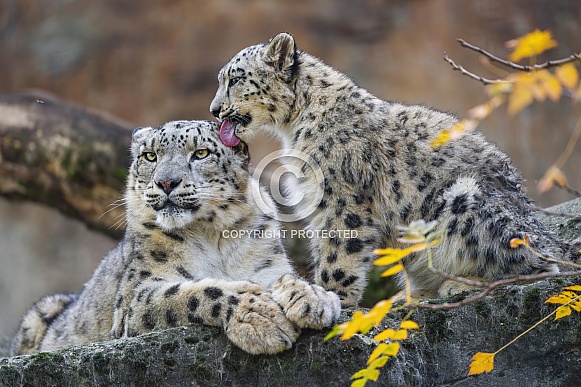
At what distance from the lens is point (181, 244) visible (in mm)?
5871

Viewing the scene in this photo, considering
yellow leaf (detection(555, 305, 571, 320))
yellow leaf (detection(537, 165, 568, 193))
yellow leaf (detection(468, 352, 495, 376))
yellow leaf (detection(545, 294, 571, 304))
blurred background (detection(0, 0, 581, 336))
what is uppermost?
blurred background (detection(0, 0, 581, 336))

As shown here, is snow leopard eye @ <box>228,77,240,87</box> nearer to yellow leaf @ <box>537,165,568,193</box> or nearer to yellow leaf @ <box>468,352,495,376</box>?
yellow leaf @ <box>468,352,495,376</box>

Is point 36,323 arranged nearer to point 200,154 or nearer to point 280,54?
point 200,154

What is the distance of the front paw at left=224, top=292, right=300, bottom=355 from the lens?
14.8 feet

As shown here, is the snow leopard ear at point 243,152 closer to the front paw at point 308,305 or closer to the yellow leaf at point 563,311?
the front paw at point 308,305

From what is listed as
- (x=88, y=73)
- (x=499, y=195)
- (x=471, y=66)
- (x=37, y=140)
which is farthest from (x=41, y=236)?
(x=499, y=195)

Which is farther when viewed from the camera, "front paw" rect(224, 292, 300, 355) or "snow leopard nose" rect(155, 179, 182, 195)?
"snow leopard nose" rect(155, 179, 182, 195)

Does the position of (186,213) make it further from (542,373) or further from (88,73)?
(88,73)

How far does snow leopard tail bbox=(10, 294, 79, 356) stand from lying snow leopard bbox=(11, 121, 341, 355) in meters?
0.75

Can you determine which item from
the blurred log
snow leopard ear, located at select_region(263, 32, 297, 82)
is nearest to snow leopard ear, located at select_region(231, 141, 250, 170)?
snow leopard ear, located at select_region(263, 32, 297, 82)

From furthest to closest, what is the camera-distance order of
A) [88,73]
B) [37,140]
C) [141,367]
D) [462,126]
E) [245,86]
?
[88,73]
[37,140]
[245,86]
[141,367]
[462,126]

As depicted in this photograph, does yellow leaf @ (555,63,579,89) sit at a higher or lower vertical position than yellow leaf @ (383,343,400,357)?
higher

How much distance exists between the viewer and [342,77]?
7.11 meters

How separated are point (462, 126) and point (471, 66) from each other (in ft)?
41.5
